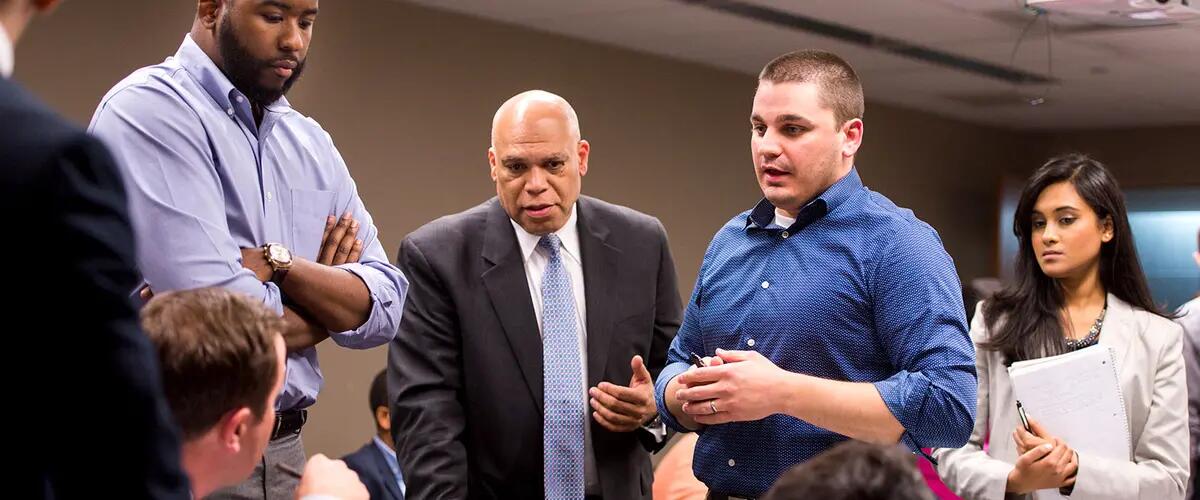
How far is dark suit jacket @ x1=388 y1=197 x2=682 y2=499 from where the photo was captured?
108 inches

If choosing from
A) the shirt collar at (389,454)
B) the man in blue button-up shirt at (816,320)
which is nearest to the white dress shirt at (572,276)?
the man in blue button-up shirt at (816,320)

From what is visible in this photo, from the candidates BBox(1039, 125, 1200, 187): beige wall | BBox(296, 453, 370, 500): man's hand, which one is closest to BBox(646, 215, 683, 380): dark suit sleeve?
BBox(296, 453, 370, 500): man's hand

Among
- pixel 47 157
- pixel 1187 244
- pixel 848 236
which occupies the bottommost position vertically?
pixel 1187 244

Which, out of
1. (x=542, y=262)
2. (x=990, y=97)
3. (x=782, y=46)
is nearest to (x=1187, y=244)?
(x=990, y=97)

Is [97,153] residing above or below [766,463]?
above

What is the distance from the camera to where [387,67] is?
19.7 ft

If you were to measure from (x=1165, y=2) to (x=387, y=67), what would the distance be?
337cm

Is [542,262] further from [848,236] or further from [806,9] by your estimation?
[806,9]

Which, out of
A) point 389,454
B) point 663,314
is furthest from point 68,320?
point 389,454

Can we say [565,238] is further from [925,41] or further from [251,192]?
[925,41]

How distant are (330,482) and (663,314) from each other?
4.55 feet

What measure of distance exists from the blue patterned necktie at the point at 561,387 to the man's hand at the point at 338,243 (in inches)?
23.1

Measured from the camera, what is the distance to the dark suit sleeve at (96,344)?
43.8 inches

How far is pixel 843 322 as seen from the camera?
2.24m
